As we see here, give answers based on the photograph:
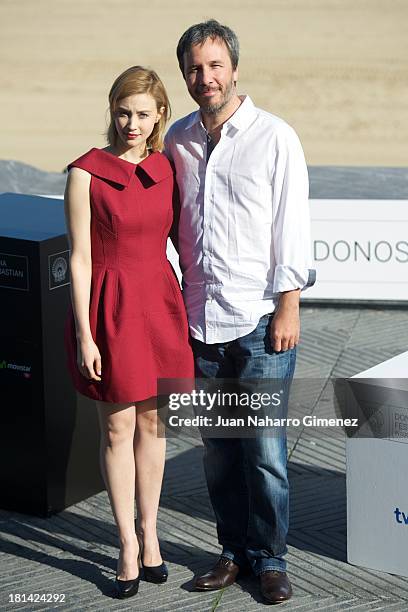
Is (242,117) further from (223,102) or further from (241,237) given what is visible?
(241,237)

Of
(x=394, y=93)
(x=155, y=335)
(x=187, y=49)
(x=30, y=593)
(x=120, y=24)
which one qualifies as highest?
(x=120, y=24)

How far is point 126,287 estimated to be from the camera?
12.5 feet

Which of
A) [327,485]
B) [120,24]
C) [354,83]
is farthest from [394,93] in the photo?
[327,485]

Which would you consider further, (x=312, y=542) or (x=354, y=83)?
(x=354, y=83)

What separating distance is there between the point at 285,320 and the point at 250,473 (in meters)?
0.58

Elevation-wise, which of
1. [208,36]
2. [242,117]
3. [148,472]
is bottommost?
[148,472]

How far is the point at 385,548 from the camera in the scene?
13.6ft

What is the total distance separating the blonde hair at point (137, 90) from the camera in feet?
12.0

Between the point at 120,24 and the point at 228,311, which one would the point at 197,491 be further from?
the point at 120,24

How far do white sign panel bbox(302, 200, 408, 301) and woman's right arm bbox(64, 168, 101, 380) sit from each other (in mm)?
3498

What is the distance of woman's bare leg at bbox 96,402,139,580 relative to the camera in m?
3.90

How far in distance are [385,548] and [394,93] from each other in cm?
964

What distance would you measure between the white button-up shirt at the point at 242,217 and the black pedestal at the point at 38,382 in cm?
83

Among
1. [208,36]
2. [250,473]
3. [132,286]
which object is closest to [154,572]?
[250,473]
